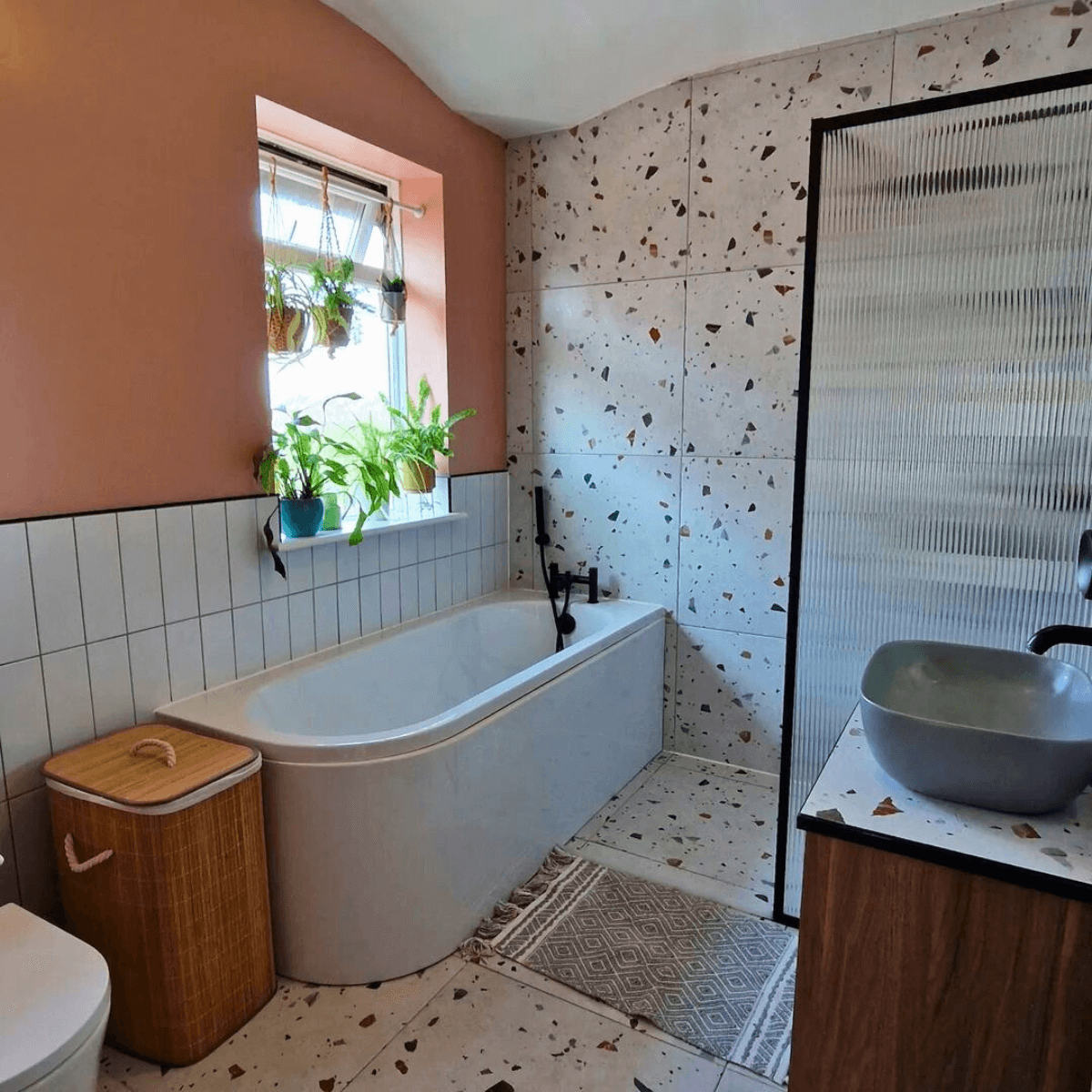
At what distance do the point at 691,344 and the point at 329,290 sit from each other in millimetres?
1377

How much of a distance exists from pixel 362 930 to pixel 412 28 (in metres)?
2.77

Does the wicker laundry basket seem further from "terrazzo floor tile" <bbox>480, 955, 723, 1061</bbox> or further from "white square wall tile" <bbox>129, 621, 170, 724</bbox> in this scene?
"terrazzo floor tile" <bbox>480, 955, 723, 1061</bbox>

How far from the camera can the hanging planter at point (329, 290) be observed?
105 inches

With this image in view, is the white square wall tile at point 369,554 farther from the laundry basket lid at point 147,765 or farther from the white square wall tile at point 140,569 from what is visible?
the laundry basket lid at point 147,765

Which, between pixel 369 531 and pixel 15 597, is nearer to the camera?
pixel 15 597

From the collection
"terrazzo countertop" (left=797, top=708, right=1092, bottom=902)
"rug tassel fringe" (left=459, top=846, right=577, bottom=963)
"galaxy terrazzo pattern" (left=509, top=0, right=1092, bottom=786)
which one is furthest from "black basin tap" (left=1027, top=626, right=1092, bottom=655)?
"galaxy terrazzo pattern" (left=509, top=0, right=1092, bottom=786)

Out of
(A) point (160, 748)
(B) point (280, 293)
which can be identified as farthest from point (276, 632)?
(B) point (280, 293)

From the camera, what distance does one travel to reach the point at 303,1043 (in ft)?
5.83

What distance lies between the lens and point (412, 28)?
101 inches

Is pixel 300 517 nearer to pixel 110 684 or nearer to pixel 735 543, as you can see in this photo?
pixel 110 684

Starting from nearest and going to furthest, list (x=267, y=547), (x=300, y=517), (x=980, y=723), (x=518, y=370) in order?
(x=980, y=723) < (x=267, y=547) < (x=300, y=517) < (x=518, y=370)

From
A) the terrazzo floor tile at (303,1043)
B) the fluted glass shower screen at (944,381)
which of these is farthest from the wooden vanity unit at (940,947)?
the terrazzo floor tile at (303,1043)

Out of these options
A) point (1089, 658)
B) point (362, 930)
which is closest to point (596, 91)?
point (1089, 658)

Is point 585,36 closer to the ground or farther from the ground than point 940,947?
farther from the ground
